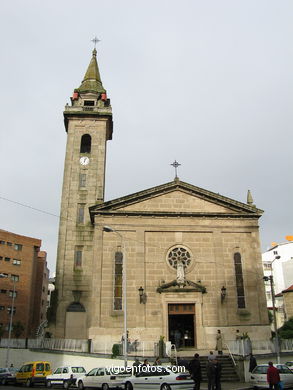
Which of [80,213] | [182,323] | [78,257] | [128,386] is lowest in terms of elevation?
[128,386]

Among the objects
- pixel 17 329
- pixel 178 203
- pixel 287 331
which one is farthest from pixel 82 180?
pixel 287 331

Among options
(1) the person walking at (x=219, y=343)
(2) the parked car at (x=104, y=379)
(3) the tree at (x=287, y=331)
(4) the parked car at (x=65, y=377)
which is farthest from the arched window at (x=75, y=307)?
(3) the tree at (x=287, y=331)

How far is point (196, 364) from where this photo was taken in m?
17.4

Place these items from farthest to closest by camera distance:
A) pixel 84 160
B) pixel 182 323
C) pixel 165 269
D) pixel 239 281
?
pixel 84 160, pixel 239 281, pixel 165 269, pixel 182 323

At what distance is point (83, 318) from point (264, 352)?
1424 cm

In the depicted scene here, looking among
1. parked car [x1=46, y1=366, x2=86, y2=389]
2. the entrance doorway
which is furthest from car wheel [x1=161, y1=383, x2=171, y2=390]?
the entrance doorway

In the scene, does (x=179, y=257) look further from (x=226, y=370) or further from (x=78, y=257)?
(x=226, y=370)

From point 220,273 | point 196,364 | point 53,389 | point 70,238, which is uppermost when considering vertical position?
point 70,238

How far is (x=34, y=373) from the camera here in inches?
933

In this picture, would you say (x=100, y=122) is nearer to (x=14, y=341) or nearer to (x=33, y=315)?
(x=14, y=341)

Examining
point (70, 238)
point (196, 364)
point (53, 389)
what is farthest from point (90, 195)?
point (196, 364)

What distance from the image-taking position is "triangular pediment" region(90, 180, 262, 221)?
3183cm

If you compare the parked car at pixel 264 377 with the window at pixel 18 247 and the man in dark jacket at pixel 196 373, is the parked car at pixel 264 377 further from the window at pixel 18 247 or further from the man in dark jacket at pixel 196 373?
the window at pixel 18 247

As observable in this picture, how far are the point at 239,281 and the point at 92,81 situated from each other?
2672 cm
